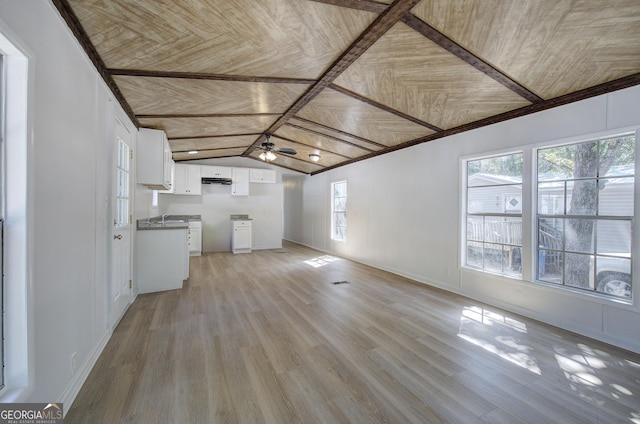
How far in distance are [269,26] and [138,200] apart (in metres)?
3.26

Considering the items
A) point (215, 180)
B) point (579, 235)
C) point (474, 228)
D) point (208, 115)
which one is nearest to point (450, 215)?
point (474, 228)

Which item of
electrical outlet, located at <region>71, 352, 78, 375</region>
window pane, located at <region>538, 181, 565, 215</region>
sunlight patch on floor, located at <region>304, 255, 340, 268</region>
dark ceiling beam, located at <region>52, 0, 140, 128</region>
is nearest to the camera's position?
dark ceiling beam, located at <region>52, 0, 140, 128</region>

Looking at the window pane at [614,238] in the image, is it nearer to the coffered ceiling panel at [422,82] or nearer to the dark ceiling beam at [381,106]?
the coffered ceiling panel at [422,82]

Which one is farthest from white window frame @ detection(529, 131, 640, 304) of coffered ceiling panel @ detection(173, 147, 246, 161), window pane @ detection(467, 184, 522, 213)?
coffered ceiling panel @ detection(173, 147, 246, 161)

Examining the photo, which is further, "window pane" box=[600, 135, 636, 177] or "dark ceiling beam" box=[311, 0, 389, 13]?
"window pane" box=[600, 135, 636, 177]

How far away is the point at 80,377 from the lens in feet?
6.04

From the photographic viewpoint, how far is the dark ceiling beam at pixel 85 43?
5.20 feet

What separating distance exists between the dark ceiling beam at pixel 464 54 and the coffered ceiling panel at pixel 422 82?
0.04 metres

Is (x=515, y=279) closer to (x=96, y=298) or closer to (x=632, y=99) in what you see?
(x=632, y=99)

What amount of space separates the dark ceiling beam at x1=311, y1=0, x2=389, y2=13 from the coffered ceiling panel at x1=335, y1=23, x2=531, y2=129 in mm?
249

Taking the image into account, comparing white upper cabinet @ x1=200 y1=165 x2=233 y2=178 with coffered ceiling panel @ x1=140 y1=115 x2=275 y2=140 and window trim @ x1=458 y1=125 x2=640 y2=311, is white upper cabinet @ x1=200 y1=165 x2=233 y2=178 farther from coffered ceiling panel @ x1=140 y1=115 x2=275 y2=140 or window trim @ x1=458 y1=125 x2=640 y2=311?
window trim @ x1=458 y1=125 x2=640 y2=311

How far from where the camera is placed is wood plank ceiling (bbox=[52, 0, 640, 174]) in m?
1.79

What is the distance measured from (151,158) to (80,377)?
296 centimetres

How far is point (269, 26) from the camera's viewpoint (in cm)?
199
